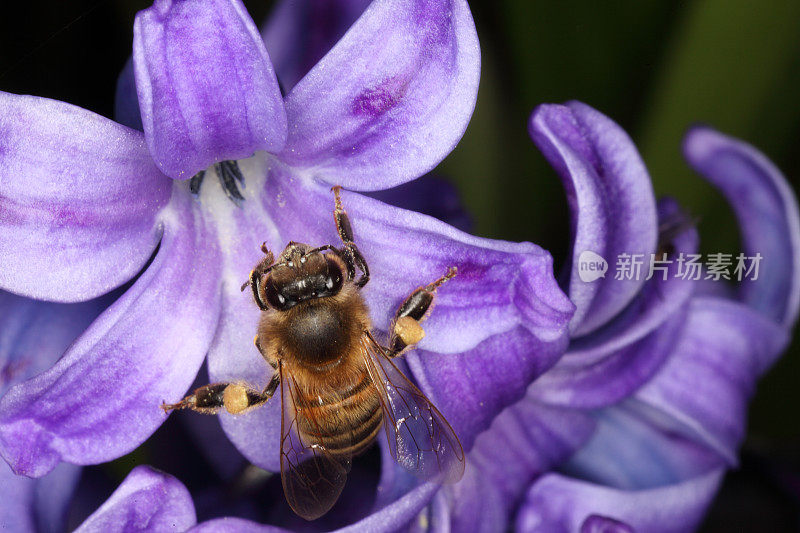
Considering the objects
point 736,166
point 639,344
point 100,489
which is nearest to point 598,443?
point 639,344

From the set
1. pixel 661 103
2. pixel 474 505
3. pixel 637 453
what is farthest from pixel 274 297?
pixel 661 103

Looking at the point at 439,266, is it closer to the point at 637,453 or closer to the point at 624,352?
the point at 624,352

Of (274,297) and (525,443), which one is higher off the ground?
(274,297)

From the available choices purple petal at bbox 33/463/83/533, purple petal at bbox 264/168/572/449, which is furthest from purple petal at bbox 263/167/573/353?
purple petal at bbox 33/463/83/533

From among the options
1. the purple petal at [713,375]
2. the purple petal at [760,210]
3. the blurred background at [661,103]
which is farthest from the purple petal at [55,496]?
the purple petal at [760,210]

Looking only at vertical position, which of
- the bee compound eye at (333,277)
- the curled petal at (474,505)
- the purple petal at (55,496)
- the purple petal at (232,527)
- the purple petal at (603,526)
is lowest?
the curled petal at (474,505)

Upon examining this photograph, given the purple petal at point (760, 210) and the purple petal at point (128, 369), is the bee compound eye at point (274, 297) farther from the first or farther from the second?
the purple petal at point (760, 210)
